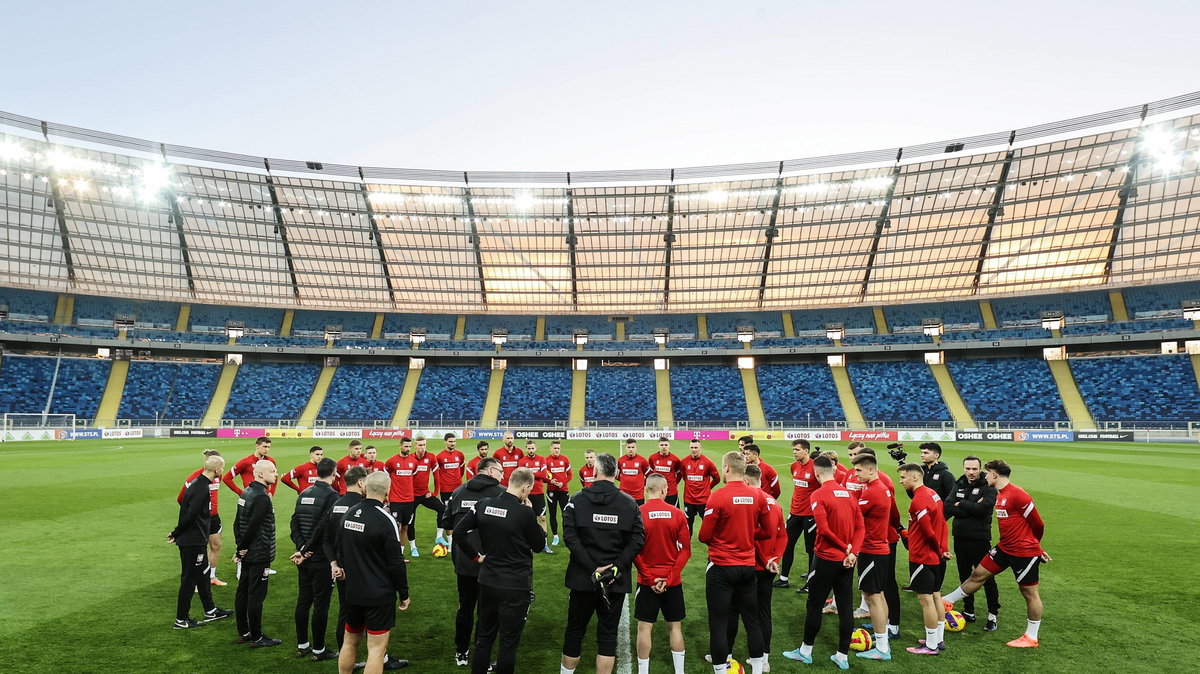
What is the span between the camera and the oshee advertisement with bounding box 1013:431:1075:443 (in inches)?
1560

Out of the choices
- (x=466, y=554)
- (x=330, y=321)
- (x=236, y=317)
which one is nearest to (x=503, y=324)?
(x=330, y=321)

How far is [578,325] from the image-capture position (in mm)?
60438

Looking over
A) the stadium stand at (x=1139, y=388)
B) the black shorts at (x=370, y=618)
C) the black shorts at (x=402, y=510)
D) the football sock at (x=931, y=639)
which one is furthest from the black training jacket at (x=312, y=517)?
the stadium stand at (x=1139, y=388)

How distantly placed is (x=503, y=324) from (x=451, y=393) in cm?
991

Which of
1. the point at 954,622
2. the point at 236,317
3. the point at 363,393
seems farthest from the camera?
the point at 236,317

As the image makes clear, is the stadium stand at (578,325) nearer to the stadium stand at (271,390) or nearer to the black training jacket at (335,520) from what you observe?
the stadium stand at (271,390)

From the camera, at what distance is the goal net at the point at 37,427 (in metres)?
37.2

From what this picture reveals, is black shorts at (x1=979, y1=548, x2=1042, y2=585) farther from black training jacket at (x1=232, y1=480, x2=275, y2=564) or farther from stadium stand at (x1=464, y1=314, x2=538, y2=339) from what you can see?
stadium stand at (x1=464, y1=314, x2=538, y2=339)

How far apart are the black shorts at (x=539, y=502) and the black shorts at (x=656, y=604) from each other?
20.8ft

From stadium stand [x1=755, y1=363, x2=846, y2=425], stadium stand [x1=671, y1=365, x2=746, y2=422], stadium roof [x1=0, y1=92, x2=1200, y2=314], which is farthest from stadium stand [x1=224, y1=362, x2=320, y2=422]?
stadium stand [x1=755, y1=363, x2=846, y2=425]

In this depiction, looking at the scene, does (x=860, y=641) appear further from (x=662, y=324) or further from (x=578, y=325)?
(x=578, y=325)

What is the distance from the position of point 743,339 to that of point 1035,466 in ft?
109

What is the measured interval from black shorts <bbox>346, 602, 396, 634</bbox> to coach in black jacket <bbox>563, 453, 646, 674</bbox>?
172cm

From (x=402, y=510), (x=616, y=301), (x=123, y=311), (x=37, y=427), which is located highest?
(x=616, y=301)
